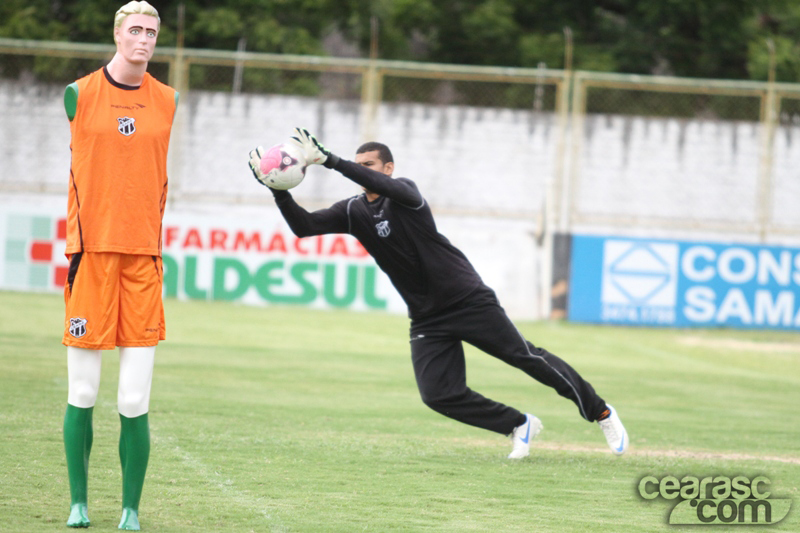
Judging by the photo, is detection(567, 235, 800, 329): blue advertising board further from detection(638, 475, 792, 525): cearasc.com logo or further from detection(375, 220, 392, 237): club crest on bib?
detection(375, 220, 392, 237): club crest on bib

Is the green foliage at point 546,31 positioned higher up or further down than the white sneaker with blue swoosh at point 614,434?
higher up

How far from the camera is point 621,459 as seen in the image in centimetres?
716

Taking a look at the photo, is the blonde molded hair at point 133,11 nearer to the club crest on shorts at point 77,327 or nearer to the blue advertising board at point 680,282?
the club crest on shorts at point 77,327

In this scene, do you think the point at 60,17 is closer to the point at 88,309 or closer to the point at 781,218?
the point at 781,218

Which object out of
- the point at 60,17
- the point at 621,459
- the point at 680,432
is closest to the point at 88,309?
the point at 621,459

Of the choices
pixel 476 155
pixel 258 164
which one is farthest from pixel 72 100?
pixel 476 155

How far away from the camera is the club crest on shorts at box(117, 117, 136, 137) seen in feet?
15.6

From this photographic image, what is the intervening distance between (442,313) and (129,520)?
2.74m

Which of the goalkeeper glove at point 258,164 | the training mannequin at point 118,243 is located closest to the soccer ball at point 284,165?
the goalkeeper glove at point 258,164

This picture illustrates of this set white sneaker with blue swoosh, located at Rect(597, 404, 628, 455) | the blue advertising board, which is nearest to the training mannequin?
white sneaker with blue swoosh, located at Rect(597, 404, 628, 455)

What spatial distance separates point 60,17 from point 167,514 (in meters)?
18.7

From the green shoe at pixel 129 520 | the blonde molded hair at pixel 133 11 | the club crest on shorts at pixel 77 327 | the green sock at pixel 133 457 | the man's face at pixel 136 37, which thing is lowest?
the green shoe at pixel 129 520

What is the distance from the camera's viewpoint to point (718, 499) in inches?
231

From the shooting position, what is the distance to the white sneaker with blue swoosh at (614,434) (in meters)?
7.03
